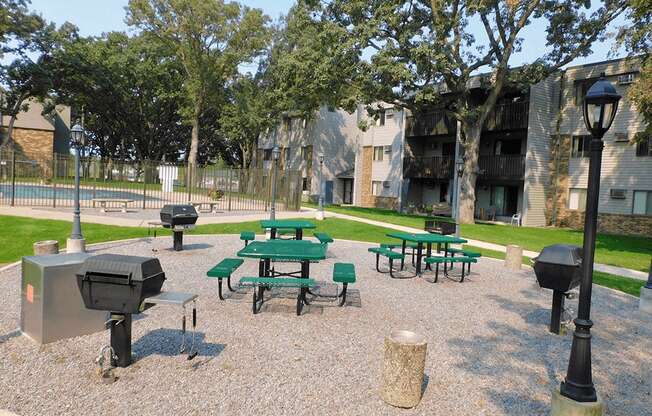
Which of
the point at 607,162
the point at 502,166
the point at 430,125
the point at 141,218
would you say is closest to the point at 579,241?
the point at 607,162

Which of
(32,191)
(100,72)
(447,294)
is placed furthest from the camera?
(100,72)

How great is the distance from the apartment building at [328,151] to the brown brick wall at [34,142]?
23.0 metres

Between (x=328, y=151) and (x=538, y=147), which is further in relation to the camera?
(x=328, y=151)

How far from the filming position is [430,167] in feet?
110

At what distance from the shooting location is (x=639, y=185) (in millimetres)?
24500

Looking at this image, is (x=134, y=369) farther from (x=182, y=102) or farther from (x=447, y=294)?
(x=182, y=102)

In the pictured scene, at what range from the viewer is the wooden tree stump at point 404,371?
162 inches

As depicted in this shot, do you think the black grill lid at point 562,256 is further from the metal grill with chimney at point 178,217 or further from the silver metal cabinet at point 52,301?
the metal grill with chimney at point 178,217

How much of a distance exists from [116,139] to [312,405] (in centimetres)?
6195

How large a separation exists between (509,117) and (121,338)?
28.8 metres

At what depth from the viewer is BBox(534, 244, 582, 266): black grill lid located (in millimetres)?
6453

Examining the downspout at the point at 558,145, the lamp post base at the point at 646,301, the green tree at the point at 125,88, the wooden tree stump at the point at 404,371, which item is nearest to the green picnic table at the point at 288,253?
the wooden tree stump at the point at 404,371

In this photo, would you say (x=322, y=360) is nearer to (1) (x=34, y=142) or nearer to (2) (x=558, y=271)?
(2) (x=558, y=271)

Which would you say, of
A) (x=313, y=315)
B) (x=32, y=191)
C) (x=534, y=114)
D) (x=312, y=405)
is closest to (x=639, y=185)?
(x=534, y=114)
